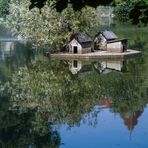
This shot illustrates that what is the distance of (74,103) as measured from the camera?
25297 millimetres

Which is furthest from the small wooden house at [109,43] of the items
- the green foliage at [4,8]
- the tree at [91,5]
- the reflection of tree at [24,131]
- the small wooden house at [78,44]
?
the green foliage at [4,8]

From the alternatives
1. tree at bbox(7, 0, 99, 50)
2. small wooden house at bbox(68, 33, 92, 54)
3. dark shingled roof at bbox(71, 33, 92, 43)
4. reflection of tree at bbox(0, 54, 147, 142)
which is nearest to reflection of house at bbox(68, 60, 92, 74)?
reflection of tree at bbox(0, 54, 147, 142)

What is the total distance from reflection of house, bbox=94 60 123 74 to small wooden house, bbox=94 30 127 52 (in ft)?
11.3

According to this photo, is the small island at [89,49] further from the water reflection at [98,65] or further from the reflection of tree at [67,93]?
the reflection of tree at [67,93]

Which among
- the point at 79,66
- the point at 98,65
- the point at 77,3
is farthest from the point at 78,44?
the point at 77,3

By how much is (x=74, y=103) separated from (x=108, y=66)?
562 inches

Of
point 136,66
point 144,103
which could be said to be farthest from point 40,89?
point 136,66

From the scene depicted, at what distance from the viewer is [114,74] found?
35094mm

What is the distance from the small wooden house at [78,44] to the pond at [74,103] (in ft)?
8.38

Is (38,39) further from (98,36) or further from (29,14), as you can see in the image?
(98,36)

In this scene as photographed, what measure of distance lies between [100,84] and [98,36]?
18.8 m

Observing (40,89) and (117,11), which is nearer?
(40,89)

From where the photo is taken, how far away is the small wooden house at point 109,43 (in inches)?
1797

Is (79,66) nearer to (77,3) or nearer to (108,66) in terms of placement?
(108,66)
